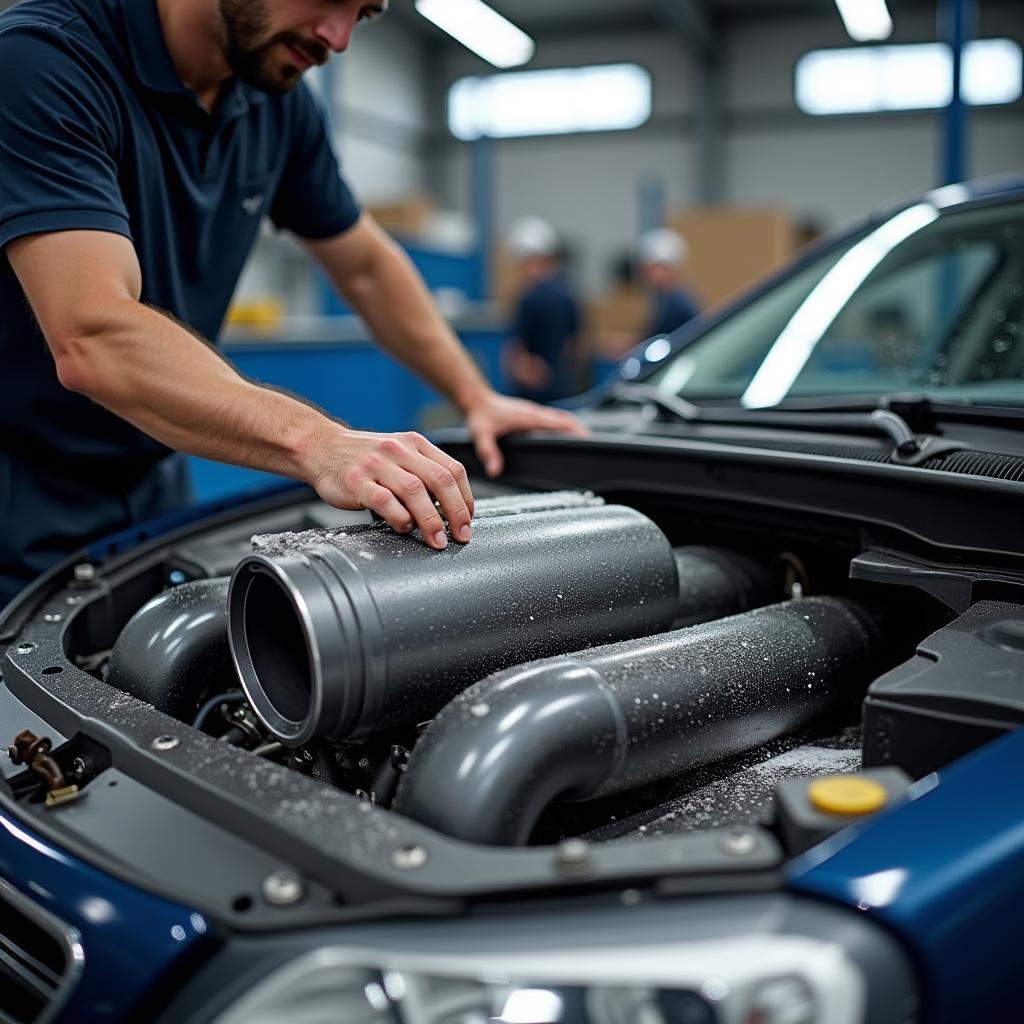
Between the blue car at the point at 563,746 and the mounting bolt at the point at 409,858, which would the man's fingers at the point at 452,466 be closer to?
the blue car at the point at 563,746

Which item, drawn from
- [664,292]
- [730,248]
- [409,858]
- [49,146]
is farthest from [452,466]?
[730,248]

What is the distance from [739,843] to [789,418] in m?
0.93

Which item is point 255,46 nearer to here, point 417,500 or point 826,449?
point 417,500

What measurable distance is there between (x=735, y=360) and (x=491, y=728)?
117cm

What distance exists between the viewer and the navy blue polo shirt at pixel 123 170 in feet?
4.29

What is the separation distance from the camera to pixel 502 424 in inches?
65.7

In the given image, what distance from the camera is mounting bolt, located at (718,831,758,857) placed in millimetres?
704

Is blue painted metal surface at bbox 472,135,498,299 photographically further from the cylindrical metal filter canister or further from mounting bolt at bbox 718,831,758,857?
mounting bolt at bbox 718,831,758,857

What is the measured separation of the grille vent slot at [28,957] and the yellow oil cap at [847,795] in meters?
0.54

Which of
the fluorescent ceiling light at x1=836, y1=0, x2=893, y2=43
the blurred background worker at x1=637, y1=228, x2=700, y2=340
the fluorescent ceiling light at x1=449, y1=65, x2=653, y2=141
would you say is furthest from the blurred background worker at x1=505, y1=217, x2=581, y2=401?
the fluorescent ceiling light at x1=449, y1=65, x2=653, y2=141

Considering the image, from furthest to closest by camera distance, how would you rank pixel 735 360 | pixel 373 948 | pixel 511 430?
pixel 735 360 < pixel 511 430 < pixel 373 948

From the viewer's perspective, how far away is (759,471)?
131cm

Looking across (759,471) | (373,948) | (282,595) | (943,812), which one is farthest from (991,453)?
(373,948)

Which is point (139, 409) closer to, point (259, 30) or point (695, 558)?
point (259, 30)
